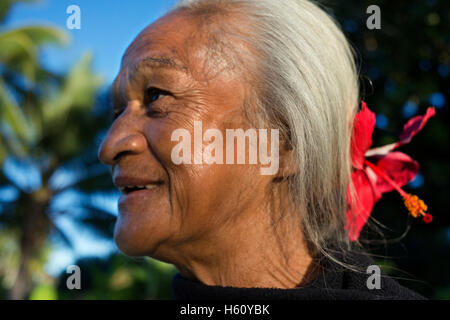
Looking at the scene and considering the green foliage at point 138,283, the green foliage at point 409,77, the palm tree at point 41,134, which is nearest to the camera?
the green foliage at point 409,77

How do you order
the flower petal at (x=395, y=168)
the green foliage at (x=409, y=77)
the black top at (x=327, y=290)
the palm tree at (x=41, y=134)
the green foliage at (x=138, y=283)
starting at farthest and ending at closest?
the palm tree at (x=41, y=134) → the green foliage at (x=138, y=283) → the green foliage at (x=409, y=77) → the flower petal at (x=395, y=168) → the black top at (x=327, y=290)

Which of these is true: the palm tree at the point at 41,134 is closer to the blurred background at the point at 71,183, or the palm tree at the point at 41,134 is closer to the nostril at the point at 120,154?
the blurred background at the point at 71,183

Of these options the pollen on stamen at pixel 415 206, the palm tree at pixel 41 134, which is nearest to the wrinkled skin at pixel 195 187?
the pollen on stamen at pixel 415 206

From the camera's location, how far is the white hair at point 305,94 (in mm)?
1654

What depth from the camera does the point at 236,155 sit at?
157 cm

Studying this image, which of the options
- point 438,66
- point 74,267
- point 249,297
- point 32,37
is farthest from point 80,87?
point 249,297

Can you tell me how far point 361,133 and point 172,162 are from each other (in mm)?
788

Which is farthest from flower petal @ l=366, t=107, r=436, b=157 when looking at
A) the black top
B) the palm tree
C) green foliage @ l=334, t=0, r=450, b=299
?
the palm tree

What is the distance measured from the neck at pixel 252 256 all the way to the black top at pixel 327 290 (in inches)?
2.6

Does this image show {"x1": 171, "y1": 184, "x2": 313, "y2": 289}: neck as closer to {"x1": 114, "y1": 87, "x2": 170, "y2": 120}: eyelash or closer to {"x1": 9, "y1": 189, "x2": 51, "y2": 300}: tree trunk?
{"x1": 114, "y1": 87, "x2": 170, "y2": 120}: eyelash

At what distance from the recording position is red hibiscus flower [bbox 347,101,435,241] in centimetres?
181

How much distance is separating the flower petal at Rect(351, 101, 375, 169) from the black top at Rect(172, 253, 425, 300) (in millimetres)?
398

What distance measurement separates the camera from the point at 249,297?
1.54 m

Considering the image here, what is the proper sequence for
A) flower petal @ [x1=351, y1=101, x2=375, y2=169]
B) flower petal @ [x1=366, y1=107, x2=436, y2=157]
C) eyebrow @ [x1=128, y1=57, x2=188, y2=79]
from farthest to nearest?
flower petal @ [x1=366, y1=107, x2=436, y2=157] < flower petal @ [x1=351, y1=101, x2=375, y2=169] < eyebrow @ [x1=128, y1=57, x2=188, y2=79]
